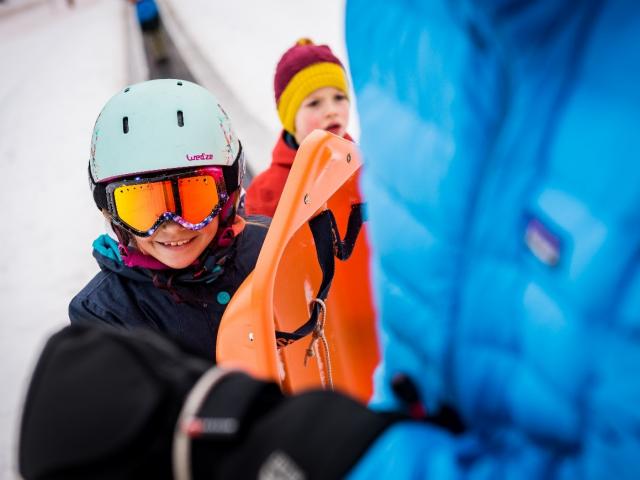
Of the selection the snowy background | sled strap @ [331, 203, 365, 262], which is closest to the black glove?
sled strap @ [331, 203, 365, 262]

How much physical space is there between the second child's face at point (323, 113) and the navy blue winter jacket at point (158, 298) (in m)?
1.02

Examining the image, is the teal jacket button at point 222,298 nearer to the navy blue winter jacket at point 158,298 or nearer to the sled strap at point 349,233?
the navy blue winter jacket at point 158,298

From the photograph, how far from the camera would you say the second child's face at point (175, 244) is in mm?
1526

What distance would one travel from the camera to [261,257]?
3.17 ft

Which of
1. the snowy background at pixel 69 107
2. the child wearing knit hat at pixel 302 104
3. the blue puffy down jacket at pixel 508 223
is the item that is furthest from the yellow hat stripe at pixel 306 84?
the blue puffy down jacket at pixel 508 223

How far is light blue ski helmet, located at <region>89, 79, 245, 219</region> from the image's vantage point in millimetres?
1515

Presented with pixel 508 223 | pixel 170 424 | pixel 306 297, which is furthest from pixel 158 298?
pixel 508 223

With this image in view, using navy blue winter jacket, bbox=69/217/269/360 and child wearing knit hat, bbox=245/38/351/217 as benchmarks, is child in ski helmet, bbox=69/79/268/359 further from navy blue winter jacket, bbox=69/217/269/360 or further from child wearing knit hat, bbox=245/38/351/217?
child wearing knit hat, bbox=245/38/351/217

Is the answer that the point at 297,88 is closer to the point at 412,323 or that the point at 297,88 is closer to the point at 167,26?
the point at 412,323

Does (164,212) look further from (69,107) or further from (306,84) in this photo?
(69,107)

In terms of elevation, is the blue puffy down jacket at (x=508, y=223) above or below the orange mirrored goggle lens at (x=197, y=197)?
above

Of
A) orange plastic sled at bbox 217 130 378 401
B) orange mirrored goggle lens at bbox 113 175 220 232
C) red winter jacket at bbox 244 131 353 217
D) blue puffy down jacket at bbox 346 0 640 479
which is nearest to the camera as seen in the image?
blue puffy down jacket at bbox 346 0 640 479

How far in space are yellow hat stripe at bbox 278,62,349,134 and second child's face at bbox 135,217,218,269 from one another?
1.16m

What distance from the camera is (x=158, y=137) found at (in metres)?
1.53
